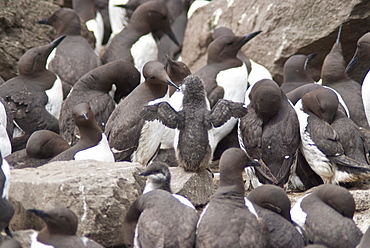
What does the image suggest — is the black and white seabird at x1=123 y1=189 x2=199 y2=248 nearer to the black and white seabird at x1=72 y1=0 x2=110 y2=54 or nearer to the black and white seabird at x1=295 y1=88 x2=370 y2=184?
the black and white seabird at x1=295 y1=88 x2=370 y2=184

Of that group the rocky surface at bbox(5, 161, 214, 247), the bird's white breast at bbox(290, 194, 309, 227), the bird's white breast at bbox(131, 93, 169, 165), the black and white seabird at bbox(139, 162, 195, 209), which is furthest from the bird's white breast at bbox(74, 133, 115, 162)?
the bird's white breast at bbox(290, 194, 309, 227)

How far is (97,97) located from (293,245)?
4078 mm

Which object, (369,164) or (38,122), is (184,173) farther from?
(38,122)

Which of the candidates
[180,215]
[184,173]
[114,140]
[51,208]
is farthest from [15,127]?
[180,215]

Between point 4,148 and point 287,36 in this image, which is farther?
point 287,36

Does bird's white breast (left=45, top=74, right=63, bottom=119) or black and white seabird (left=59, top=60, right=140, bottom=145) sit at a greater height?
black and white seabird (left=59, top=60, right=140, bottom=145)

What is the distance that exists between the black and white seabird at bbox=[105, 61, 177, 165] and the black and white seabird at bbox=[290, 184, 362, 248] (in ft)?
7.68

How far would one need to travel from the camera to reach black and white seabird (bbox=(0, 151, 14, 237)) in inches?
215

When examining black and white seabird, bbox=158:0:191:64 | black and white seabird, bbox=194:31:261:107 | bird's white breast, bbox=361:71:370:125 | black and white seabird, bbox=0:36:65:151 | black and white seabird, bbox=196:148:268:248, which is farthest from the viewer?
black and white seabird, bbox=158:0:191:64

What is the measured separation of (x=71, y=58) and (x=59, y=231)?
544 cm

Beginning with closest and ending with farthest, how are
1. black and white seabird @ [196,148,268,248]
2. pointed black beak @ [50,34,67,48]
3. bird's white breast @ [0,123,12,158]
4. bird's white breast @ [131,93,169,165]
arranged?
1. black and white seabird @ [196,148,268,248]
2. bird's white breast @ [0,123,12,158]
3. bird's white breast @ [131,93,169,165]
4. pointed black beak @ [50,34,67,48]

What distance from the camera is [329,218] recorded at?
612 centimetres

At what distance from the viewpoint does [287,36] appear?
10883mm

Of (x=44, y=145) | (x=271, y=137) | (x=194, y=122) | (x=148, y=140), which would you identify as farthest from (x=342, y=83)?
(x=44, y=145)
